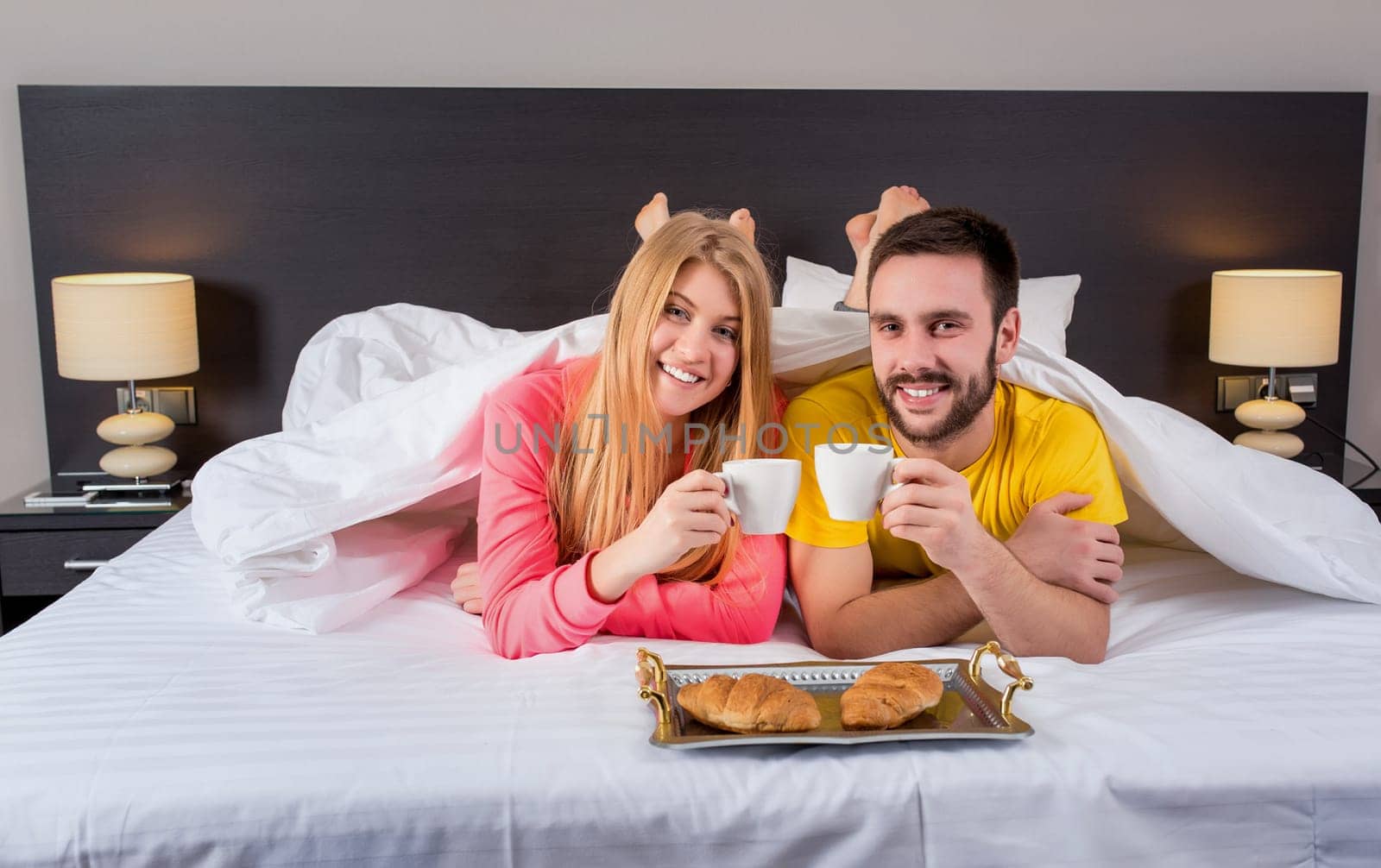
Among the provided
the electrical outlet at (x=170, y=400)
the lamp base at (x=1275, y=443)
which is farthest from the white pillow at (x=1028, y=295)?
the electrical outlet at (x=170, y=400)

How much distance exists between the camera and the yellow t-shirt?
1500 millimetres

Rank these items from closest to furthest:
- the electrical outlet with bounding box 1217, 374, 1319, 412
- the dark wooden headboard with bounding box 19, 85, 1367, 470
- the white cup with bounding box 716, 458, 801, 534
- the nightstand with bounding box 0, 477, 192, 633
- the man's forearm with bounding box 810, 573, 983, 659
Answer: the white cup with bounding box 716, 458, 801, 534
the man's forearm with bounding box 810, 573, 983, 659
the nightstand with bounding box 0, 477, 192, 633
the dark wooden headboard with bounding box 19, 85, 1367, 470
the electrical outlet with bounding box 1217, 374, 1319, 412

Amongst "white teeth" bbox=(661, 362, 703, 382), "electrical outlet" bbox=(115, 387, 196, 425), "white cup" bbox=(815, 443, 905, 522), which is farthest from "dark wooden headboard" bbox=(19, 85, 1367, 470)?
"white cup" bbox=(815, 443, 905, 522)

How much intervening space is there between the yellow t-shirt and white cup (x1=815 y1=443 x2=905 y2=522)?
0.26 m

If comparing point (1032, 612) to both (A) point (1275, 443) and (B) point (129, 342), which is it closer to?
(A) point (1275, 443)

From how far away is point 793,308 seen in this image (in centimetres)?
183

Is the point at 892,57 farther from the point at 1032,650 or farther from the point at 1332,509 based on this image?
the point at 1032,650

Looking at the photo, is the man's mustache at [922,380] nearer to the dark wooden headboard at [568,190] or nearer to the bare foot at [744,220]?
the bare foot at [744,220]

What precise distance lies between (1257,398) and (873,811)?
2.31 m

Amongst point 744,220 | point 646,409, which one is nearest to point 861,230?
point 744,220

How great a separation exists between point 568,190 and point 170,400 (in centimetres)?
108

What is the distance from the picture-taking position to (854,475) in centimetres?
118

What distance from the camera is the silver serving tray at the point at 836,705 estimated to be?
42.2 inches

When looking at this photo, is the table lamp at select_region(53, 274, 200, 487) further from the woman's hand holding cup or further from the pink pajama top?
the woman's hand holding cup
